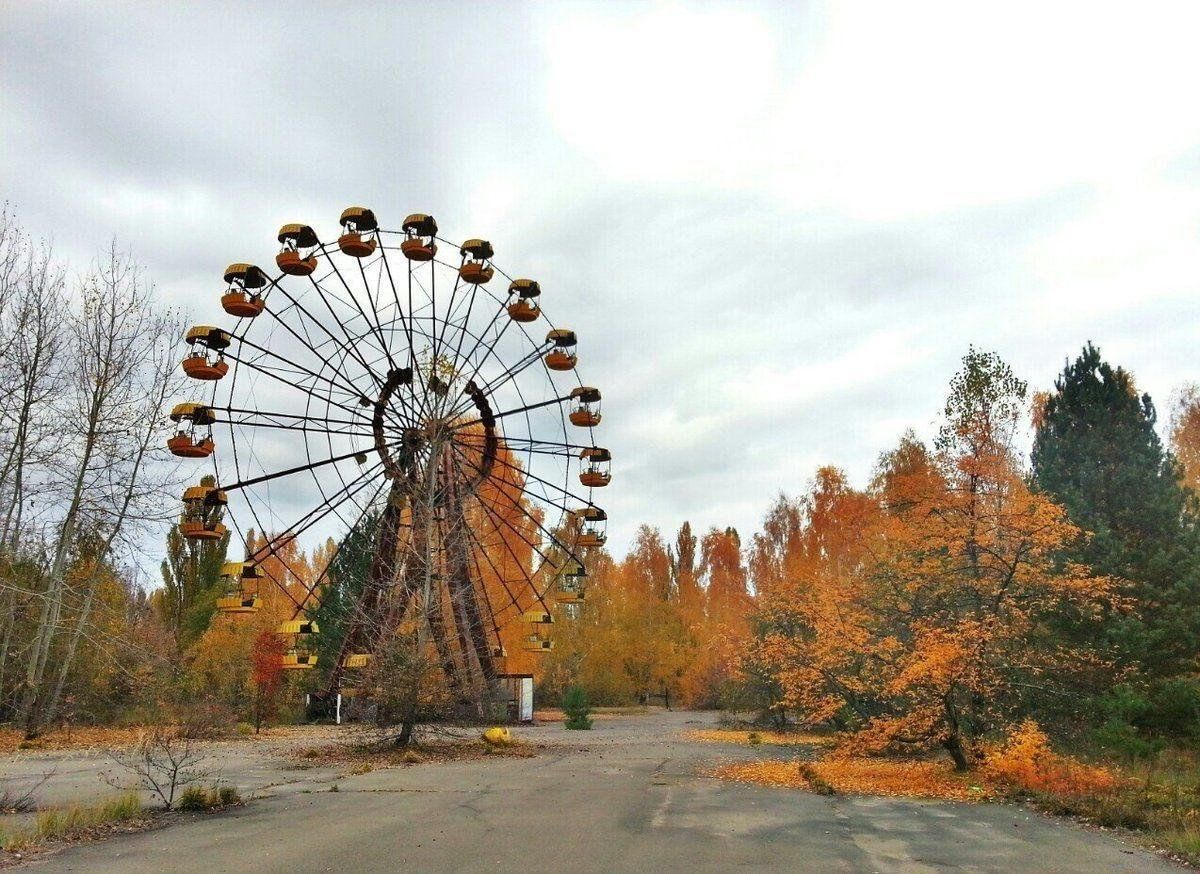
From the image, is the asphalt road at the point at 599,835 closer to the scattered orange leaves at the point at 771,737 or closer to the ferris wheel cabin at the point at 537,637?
the ferris wheel cabin at the point at 537,637

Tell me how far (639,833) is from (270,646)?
27.2 m

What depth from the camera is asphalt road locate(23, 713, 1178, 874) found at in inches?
368

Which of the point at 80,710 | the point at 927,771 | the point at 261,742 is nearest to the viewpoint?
the point at 927,771

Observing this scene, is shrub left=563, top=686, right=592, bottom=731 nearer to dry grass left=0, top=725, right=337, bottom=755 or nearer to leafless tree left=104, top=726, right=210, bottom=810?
dry grass left=0, top=725, right=337, bottom=755

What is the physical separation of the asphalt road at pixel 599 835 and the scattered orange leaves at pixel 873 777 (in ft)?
3.24

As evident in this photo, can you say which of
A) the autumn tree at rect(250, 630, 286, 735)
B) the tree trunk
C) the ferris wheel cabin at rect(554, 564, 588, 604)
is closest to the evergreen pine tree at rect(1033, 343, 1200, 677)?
the tree trunk

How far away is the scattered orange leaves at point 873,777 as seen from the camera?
596 inches

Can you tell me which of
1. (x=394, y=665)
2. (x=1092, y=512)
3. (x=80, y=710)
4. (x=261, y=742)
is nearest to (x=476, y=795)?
(x=394, y=665)

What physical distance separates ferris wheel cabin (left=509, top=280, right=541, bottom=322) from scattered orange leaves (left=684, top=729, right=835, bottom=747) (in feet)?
44.4

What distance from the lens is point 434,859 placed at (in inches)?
374

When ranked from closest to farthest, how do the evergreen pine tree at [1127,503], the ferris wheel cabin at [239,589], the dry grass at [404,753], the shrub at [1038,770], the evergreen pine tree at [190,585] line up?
1. the shrub at [1038,770]
2. the dry grass at [404,753]
3. the evergreen pine tree at [1127,503]
4. the ferris wheel cabin at [239,589]
5. the evergreen pine tree at [190,585]

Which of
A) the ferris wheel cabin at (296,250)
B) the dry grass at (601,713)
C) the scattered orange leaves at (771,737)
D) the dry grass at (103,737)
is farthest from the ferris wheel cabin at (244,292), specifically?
the dry grass at (601,713)

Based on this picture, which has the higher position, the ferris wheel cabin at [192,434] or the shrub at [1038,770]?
the ferris wheel cabin at [192,434]

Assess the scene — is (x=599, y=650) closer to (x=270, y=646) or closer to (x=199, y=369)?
(x=270, y=646)
